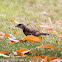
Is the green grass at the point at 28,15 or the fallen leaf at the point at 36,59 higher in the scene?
the green grass at the point at 28,15

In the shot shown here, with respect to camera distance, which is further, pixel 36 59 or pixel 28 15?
pixel 28 15

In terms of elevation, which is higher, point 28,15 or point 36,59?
point 28,15

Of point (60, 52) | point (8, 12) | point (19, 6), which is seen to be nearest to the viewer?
point (60, 52)

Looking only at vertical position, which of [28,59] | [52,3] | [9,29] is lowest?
[28,59]

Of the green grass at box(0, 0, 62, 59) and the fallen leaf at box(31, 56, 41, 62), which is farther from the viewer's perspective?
the green grass at box(0, 0, 62, 59)

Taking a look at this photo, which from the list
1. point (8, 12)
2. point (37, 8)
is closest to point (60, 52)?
point (8, 12)

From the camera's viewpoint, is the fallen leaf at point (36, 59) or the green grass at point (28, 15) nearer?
the fallen leaf at point (36, 59)

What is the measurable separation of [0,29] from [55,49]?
9.04 feet

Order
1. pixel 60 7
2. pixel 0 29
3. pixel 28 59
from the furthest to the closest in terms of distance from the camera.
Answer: pixel 60 7, pixel 0 29, pixel 28 59

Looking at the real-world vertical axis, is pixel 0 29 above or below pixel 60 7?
below

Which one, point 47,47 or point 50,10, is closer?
point 47,47

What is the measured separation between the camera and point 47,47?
3822 mm

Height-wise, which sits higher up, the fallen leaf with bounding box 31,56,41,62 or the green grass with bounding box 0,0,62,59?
the green grass with bounding box 0,0,62,59

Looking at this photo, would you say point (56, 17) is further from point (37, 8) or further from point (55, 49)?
point (55, 49)
